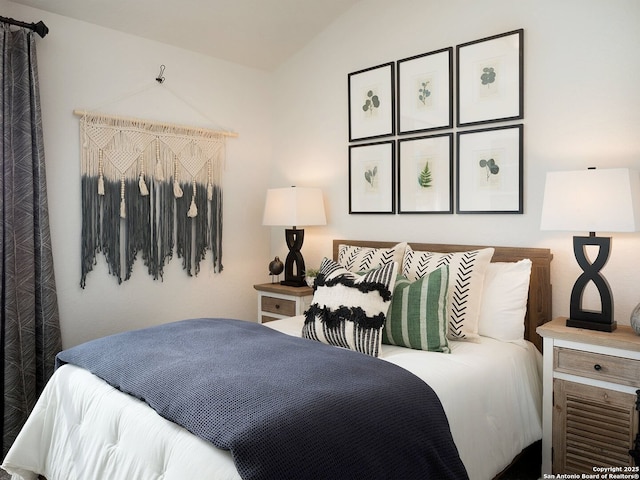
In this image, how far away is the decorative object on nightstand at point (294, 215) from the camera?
351cm

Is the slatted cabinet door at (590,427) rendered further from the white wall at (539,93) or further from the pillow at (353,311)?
the pillow at (353,311)

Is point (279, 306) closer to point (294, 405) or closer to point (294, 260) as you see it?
point (294, 260)

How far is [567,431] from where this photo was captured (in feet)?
7.09

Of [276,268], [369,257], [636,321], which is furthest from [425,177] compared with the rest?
[636,321]

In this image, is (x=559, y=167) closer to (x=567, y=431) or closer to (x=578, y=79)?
(x=578, y=79)

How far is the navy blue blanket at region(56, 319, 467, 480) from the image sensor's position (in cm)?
133

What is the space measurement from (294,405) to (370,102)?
8.29 ft

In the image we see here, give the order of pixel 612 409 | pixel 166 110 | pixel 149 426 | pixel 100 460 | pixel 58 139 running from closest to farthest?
pixel 149 426
pixel 100 460
pixel 612 409
pixel 58 139
pixel 166 110

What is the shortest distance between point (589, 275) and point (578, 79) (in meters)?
1.03

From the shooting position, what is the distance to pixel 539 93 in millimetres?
2637

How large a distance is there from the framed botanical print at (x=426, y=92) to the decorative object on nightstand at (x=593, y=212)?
0.98 meters

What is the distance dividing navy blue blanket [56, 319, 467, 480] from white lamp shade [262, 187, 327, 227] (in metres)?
1.52

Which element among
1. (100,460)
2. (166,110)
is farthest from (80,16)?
(100,460)

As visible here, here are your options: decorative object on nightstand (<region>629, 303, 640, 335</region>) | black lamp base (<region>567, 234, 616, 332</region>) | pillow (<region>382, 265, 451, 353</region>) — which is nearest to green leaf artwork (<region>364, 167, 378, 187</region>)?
pillow (<region>382, 265, 451, 353</region>)
